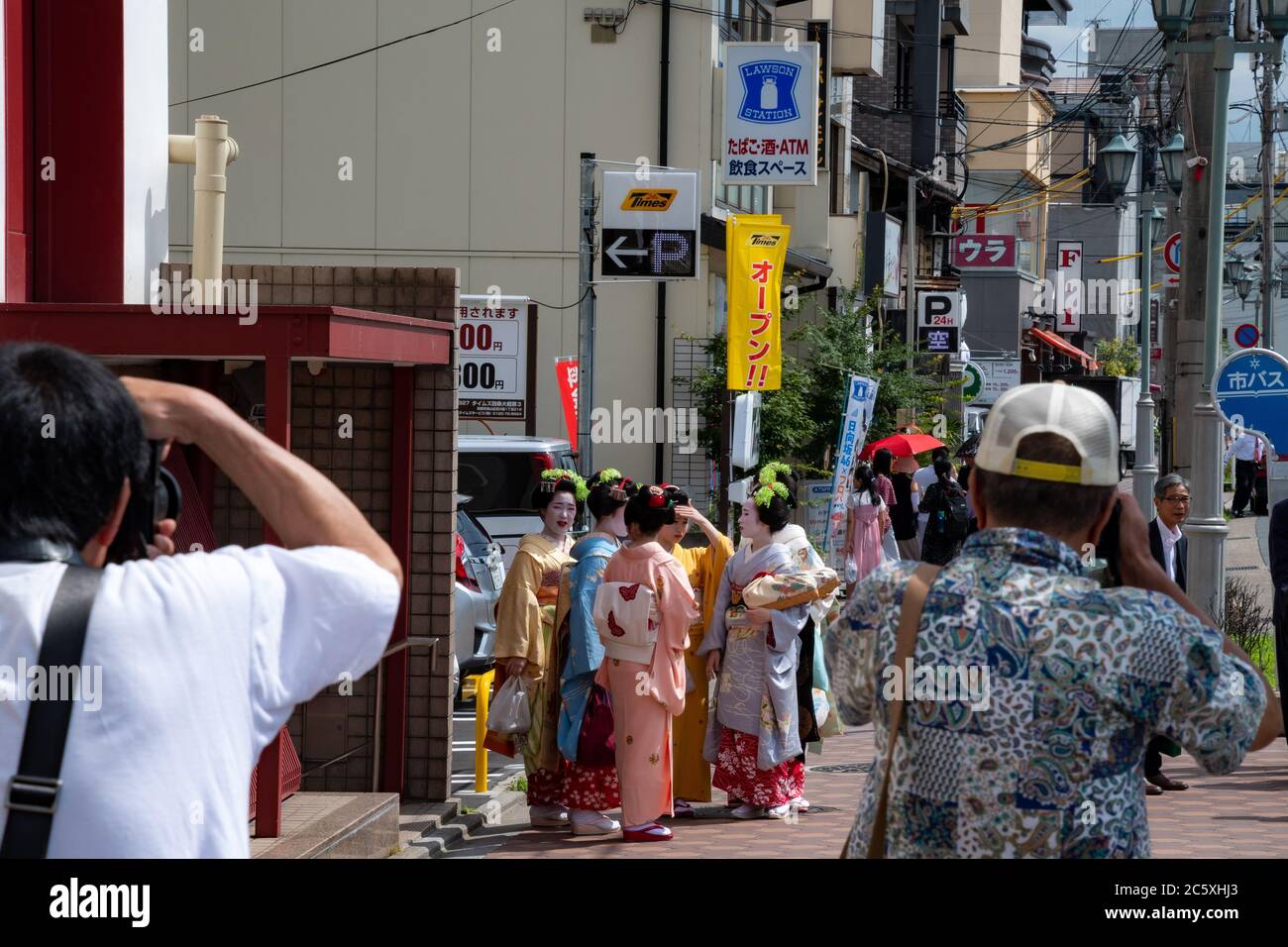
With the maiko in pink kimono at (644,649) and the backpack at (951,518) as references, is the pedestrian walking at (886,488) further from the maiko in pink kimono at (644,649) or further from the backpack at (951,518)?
the maiko in pink kimono at (644,649)

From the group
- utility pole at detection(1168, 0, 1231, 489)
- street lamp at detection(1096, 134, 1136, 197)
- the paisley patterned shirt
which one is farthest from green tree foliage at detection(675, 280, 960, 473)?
the paisley patterned shirt

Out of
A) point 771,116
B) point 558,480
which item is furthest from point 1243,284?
point 558,480

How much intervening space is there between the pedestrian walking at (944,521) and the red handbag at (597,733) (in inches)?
307

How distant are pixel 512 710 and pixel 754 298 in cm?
971

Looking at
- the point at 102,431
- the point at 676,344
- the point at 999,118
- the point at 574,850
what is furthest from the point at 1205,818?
the point at 999,118

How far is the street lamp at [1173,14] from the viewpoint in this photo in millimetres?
13887

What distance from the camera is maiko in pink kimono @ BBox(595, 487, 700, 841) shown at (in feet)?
27.5

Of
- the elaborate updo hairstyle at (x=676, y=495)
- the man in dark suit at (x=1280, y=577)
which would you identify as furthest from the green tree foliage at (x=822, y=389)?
the man in dark suit at (x=1280, y=577)

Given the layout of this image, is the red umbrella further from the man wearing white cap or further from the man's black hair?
the man's black hair

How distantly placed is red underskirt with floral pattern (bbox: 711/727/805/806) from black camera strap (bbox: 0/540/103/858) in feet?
23.6

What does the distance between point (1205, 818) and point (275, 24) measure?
1838 cm

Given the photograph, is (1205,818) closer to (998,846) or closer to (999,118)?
(998,846)

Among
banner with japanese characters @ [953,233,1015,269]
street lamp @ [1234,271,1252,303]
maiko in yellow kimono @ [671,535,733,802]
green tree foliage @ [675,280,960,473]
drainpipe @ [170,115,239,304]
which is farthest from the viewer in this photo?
banner with japanese characters @ [953,233,1015,269]

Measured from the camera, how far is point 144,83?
846 centimetres
